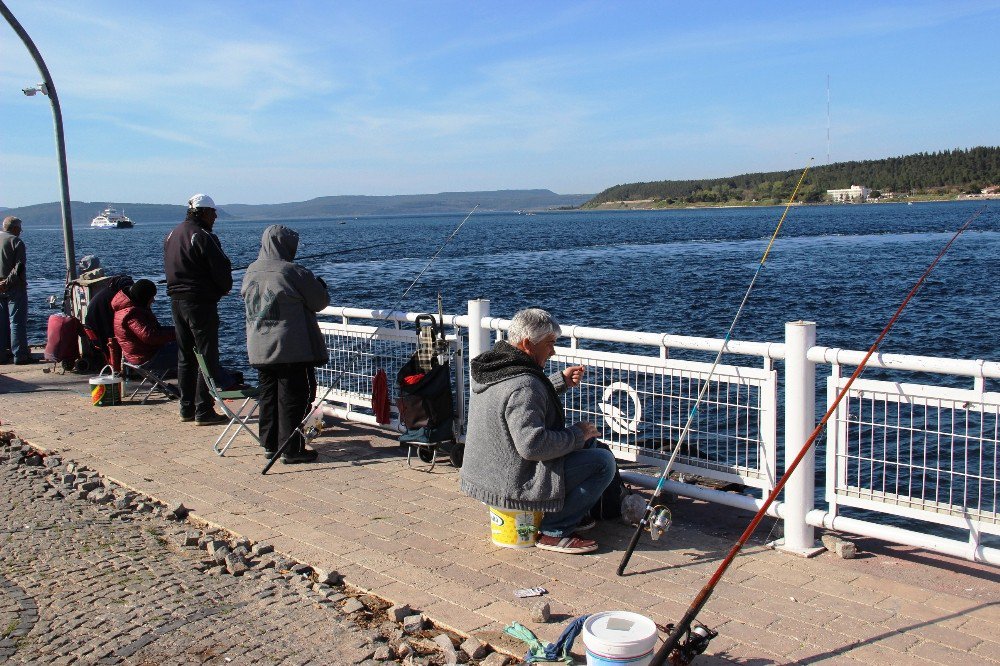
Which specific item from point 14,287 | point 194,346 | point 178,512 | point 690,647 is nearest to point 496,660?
point 690,647

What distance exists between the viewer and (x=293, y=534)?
5.63 meters

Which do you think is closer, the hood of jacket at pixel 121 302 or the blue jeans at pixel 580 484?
the blue jeans at pixel 580 484

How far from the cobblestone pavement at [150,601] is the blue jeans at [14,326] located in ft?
22.7

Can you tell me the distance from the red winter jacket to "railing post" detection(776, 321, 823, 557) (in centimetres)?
694

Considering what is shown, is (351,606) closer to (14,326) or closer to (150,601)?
(150,601)

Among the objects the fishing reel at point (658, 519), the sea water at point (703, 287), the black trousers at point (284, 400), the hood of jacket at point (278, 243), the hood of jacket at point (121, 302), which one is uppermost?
the hood of jacket at point (278, 243)

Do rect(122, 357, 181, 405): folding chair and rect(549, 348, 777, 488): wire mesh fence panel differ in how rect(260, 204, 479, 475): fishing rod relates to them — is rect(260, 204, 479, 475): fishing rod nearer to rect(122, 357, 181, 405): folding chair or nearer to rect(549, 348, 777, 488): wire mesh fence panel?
rect(549, 348, 777, 488): wire mesh fence panel

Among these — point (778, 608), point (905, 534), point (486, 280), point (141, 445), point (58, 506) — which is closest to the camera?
point (778, 608)

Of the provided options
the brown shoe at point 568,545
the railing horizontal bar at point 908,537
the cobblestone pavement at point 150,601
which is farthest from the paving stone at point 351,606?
the railing horizontal bar at point 908,537

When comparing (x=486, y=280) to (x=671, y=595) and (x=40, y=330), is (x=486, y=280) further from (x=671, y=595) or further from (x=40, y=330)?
(x=671, y=595)

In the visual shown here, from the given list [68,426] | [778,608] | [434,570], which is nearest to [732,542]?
[778,608]

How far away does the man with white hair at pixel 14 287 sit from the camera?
1219 centimetres

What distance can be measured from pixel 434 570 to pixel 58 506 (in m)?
2.95

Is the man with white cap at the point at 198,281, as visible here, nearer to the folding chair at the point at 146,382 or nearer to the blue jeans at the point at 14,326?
the folding chair at the point at 146,382
